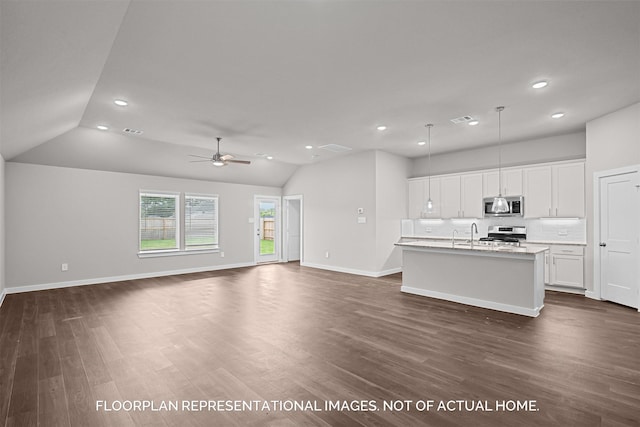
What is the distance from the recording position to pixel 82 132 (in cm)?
571

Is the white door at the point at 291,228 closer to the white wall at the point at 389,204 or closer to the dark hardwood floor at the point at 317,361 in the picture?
the white wall at the point at 389,204

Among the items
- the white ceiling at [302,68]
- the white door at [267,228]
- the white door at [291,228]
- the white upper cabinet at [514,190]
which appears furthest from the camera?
the white door at [291,228]

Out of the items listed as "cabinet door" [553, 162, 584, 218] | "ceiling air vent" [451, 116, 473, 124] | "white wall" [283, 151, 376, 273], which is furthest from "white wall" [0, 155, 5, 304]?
"cabinet door" [553, 162, 584, 218]

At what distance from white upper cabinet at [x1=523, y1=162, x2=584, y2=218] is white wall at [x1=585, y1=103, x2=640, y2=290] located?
8.7 inches

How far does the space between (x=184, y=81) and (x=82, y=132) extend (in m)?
3.42

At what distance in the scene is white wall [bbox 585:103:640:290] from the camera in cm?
458

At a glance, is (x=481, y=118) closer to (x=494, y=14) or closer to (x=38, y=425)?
(x=494, y=14)

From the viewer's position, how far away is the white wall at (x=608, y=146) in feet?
15.0

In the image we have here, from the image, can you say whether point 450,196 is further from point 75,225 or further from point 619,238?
point 75,225

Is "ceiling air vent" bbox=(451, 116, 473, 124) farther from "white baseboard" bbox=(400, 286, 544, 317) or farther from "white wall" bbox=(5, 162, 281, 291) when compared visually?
"white wall" bbox=(5, 162, 281, 291)

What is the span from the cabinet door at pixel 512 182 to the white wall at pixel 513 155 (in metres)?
0.38

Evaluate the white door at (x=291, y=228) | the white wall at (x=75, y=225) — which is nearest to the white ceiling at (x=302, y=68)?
the white wall at (x=75, y=225)

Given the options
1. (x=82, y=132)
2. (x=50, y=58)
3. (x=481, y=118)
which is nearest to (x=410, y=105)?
(x=481, y=118)

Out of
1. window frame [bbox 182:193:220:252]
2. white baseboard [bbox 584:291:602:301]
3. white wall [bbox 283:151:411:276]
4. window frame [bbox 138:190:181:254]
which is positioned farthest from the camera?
window frame [bbox 182:193:220:252]
